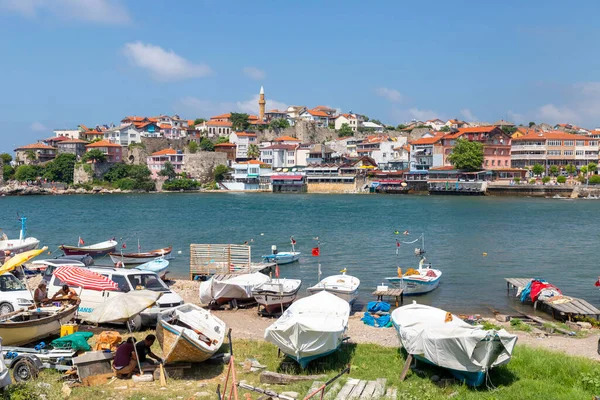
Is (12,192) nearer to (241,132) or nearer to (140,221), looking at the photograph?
(241,132)

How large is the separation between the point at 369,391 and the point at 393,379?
3.72 ft

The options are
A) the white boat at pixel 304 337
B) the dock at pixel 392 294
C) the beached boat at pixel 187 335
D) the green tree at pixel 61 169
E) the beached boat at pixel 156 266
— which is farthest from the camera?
the green tree at pixel 61 169

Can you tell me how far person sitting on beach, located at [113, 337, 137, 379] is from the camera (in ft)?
36.9

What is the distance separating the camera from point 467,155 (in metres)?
95.1

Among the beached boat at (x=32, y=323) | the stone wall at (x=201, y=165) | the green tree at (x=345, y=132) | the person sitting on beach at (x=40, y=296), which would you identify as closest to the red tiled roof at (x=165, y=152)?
the stone wall at (x=201, y=165)

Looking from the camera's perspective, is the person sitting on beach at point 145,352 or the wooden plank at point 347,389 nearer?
the wooden plank at point 347,389

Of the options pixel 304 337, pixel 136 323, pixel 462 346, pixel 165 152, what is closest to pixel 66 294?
pixel 136 323

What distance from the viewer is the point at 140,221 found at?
5522cm

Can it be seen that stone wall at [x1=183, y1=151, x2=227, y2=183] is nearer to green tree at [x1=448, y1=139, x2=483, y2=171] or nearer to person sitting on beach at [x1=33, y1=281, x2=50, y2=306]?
green tree at [x1=448, y1=139, x2=483, y2=171]

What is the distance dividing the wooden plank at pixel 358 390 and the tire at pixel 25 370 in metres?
5.94

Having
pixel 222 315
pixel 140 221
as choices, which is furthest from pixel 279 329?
pixel 140 221

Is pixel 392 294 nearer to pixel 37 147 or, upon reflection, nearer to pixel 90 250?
pixel 90 250

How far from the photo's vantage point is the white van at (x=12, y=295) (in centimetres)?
1502

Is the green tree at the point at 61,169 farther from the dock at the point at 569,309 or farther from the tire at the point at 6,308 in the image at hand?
the dock at the point at 569,309
